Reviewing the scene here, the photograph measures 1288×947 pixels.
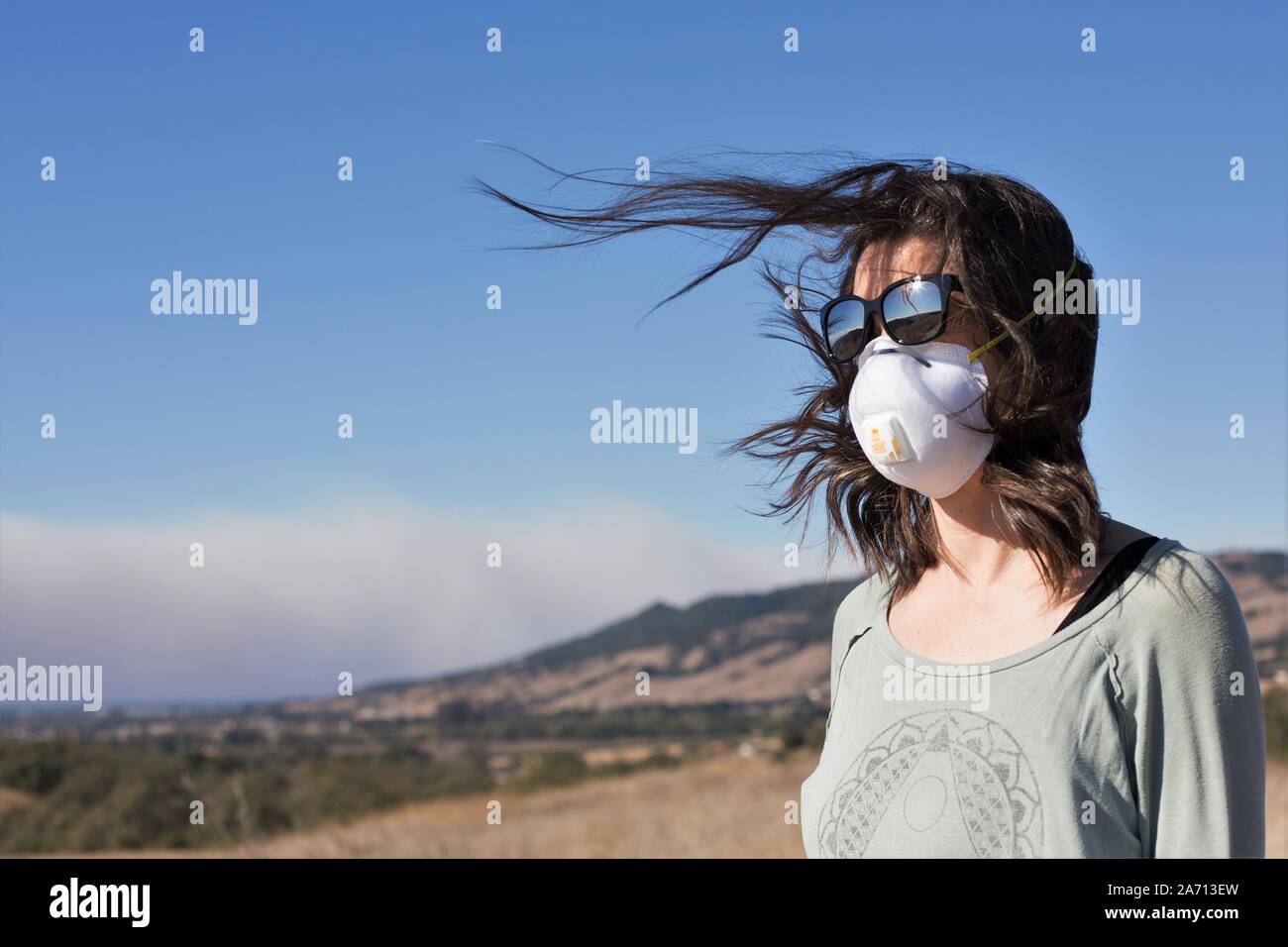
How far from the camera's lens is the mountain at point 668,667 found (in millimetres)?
56469

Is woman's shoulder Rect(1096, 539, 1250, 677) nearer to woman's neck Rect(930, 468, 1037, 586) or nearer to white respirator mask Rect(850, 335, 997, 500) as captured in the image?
woman's neck Rect(930, 468, 1037, 586)

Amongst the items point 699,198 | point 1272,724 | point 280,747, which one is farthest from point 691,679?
point 699,198

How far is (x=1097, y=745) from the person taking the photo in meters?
2.11

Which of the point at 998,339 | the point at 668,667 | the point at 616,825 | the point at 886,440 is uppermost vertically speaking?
the point at 998,339

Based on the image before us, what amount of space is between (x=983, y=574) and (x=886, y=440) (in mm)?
360

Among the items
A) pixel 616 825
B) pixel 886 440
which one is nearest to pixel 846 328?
pixel 886 440

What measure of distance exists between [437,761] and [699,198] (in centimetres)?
4319

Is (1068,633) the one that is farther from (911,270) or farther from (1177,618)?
(911,270)

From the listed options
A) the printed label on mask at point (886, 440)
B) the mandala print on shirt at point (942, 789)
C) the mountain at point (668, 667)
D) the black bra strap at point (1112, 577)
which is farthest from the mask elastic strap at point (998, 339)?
the mountain at point (668, 667)

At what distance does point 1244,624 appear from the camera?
6.81 feet

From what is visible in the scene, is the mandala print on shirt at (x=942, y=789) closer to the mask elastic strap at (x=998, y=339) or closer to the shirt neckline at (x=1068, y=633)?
the shirt neckline at (x=1068, y=633)

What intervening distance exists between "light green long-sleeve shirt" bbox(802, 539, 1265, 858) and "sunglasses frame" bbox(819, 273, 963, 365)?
72cm

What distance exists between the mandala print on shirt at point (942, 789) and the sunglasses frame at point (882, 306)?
86cm
